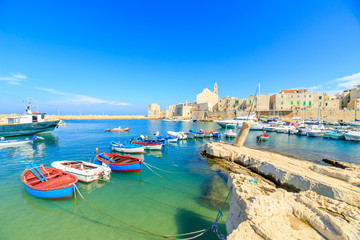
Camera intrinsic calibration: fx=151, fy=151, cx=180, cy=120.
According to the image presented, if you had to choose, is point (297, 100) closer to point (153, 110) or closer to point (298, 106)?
point (298, 106)

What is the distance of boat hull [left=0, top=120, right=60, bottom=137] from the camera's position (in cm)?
2472

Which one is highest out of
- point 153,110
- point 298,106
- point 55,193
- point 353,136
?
point 153,110

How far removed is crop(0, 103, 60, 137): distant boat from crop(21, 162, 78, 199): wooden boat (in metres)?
24.3

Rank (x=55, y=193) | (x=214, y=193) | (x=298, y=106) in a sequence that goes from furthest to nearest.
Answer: (x=298, y=106), (x=214, y=193), (x=55, y=193)

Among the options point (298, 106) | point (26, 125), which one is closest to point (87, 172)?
point (26, 125)

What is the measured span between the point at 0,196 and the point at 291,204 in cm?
1315

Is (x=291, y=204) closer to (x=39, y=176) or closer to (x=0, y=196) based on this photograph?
(x=39, y=176)

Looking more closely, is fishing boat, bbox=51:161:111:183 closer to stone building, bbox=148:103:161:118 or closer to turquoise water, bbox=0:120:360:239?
turquoise water, bbox=0:120:360:239

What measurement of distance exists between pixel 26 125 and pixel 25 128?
0.73 m

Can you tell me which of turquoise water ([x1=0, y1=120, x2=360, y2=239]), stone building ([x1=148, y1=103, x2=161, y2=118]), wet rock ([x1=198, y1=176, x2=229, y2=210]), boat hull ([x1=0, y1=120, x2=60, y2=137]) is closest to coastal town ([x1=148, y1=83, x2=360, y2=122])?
wet rock ([x1=198, y1=176, x2=229, y2=210])

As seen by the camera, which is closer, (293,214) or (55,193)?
(293,214)

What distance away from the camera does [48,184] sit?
25.4 feet

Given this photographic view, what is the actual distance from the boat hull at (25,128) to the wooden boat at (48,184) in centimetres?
2448

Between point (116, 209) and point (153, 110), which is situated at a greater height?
point (153, 110)
